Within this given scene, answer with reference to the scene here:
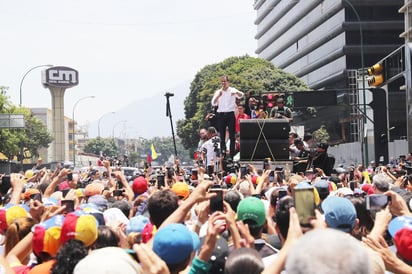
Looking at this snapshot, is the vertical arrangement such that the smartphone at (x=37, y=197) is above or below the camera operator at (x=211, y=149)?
below

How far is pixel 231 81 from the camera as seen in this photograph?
221 feet

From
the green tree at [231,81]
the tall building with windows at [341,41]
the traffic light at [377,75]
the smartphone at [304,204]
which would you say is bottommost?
the smartphone at [304,204]

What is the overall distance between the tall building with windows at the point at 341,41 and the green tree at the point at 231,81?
19.5ft

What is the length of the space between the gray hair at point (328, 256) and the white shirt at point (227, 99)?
12183 millimetres

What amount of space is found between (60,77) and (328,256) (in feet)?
415

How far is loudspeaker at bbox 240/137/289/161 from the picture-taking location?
15.6m

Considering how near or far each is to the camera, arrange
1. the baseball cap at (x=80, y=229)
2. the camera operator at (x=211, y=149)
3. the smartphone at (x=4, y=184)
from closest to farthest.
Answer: the baseball cap at (x=80, y=229)
the smartphone at (x=4, y=184)
the camera operator at (x=211, y=149)

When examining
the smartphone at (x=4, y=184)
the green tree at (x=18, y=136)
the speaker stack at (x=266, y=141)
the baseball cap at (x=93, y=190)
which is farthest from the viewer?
the green tree at (x=18, y=136)

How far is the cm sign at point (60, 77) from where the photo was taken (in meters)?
124

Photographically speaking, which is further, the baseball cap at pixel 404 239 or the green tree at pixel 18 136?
the green tree at pixel 18 136

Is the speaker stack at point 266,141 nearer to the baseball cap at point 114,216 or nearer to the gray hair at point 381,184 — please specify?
the gray hair at point 381,184

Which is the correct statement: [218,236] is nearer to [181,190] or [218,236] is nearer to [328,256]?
[328,256]

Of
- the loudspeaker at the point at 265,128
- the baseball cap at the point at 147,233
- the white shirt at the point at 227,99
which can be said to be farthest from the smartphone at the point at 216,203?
the loudspeaker at the point at 265,128

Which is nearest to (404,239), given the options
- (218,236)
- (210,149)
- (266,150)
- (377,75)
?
(218,236)
